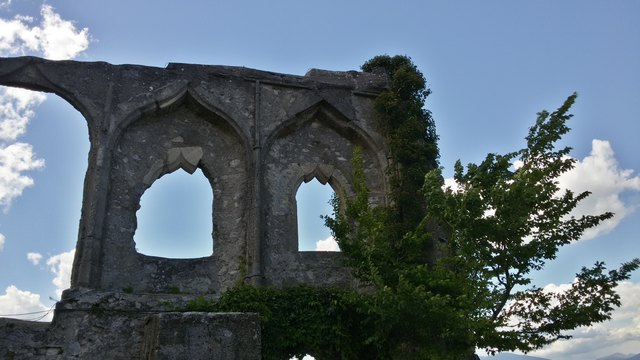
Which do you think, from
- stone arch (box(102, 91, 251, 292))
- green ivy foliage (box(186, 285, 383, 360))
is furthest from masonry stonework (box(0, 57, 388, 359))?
green ivy foliage (box(186, 285, 383, 360))

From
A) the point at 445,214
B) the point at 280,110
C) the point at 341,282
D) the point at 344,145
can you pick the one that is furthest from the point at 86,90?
the point at 445,214

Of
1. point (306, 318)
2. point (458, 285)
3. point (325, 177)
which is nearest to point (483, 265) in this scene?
point (458, 285)

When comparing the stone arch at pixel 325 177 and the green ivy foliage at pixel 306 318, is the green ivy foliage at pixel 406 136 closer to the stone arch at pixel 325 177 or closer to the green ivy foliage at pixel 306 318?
the stone arch at pixel 325 177

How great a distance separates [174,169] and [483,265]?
242 inches

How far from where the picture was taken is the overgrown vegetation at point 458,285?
7.82 m

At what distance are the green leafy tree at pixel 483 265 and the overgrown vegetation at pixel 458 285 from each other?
0.05 feet

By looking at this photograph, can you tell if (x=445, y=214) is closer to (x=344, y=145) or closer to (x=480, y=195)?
(x=480, y=195)

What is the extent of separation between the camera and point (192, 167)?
1125 cm

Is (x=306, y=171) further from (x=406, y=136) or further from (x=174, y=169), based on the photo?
(x=174, y=169)

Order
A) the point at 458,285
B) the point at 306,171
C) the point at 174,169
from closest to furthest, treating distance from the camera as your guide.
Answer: the point at 458,285 < the point at 174,169 < the point at 306,171

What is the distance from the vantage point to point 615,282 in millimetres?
8273

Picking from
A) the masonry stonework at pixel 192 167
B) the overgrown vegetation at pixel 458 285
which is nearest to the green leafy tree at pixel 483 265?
the overgrown vegetation at pixel 458 285

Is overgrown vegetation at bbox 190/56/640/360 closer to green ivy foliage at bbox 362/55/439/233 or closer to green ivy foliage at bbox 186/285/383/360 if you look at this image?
green ivy foliage at bbox 186/285/383/360

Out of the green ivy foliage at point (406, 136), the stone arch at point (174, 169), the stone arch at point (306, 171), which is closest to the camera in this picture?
the stone arch at point (174, 169)
